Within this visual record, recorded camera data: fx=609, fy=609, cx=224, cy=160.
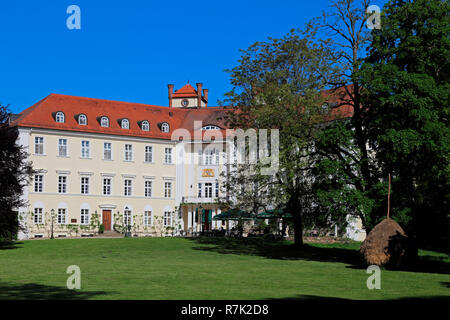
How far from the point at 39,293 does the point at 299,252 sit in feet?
81.6

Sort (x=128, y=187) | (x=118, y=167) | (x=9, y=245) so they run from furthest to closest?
(x=128, y=187) < (x=118, y=167) < (x=9, y=245)

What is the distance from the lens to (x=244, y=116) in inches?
1690

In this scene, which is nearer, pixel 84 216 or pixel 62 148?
pixel 62 148

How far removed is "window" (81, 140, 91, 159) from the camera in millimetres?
64188

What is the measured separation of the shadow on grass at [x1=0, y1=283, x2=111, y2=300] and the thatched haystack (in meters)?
12.8

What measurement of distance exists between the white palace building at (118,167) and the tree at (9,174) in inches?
713

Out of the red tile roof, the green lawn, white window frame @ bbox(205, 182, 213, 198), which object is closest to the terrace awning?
the green lawn

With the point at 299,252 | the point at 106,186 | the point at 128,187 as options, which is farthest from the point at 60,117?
the point at 299,252

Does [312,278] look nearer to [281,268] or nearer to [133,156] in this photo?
[281,268]

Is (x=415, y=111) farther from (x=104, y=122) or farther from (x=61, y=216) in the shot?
(x=104, y=122)

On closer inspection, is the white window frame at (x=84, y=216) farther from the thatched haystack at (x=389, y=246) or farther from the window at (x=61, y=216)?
the thatched haystack at (x=389, y=246)

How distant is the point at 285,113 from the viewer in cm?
3509

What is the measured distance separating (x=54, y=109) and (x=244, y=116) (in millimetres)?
28398
